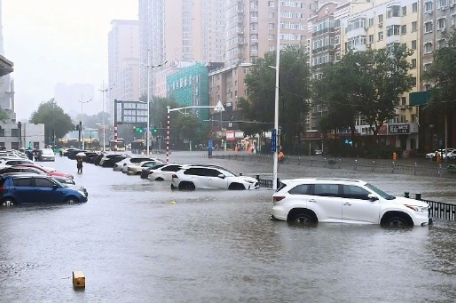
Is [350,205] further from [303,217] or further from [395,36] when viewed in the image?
[395,36]

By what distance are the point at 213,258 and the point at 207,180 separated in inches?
812

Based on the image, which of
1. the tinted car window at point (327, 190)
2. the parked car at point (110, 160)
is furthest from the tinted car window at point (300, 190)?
the parked car at point (110, 160)

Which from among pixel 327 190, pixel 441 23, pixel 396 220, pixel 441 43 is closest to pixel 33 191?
pixel 327 190

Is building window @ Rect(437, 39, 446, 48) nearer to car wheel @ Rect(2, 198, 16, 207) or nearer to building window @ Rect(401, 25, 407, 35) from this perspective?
building window @ Rect(401, 25, 407, 35)

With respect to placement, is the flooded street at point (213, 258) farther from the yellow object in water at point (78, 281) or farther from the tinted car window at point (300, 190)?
the tinted car window at point (300, 190)

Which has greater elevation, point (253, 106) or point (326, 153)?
point (253, 106)

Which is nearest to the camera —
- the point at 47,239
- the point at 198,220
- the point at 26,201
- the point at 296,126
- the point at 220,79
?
the point at 47,239

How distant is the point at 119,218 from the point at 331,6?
8897 centimetres

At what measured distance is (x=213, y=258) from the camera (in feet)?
43.3

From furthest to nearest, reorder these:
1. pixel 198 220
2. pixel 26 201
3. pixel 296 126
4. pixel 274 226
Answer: pixel 296 126 → pixel 26 201 → pixel 198 220 → pixel 274 226

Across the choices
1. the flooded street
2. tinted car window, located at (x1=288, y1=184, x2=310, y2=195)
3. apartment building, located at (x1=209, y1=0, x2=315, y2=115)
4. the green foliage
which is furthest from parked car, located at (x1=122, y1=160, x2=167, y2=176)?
apartment building, located at (x1=209, y1=0, x2=315, y2=115)

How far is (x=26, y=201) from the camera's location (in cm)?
2498

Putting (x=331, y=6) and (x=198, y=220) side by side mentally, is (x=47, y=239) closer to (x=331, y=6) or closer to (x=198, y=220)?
(x=198, y=220)

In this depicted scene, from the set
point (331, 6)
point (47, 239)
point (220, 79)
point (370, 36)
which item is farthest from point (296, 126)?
point (47, 239)
